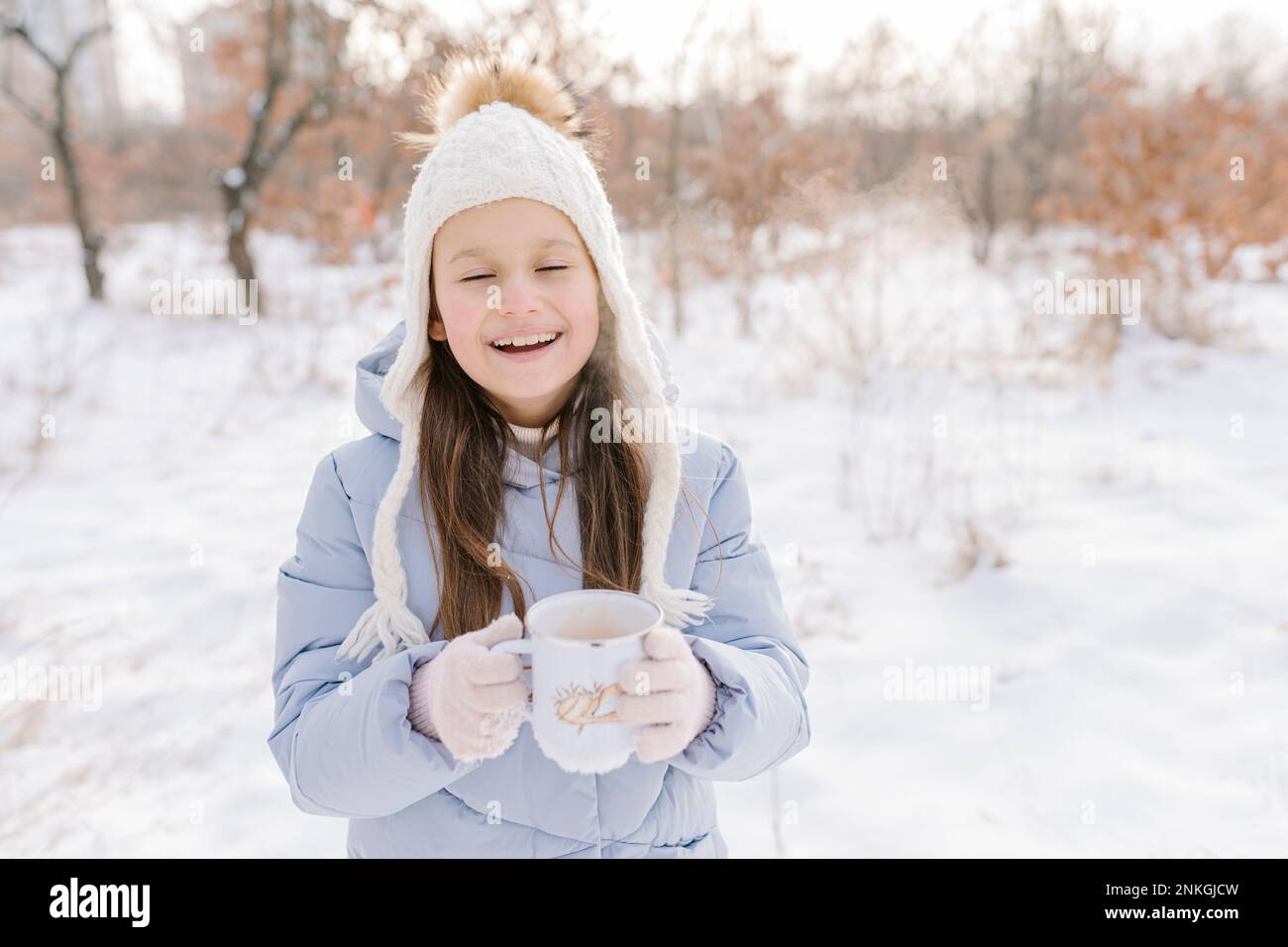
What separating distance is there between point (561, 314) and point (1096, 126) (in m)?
6.43

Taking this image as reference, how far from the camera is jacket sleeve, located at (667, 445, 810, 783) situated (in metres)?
1.03

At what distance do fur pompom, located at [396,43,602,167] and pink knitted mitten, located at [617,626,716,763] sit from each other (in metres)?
0.77

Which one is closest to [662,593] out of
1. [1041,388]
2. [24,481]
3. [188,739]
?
[188,739]

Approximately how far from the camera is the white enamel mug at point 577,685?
876 millimetres

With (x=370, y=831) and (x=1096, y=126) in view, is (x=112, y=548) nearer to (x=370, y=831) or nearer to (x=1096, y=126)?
(x=370, y=831)

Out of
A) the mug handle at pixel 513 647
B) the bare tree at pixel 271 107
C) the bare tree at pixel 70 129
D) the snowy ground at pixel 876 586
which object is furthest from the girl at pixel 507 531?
the bare tree at pixel 70 129

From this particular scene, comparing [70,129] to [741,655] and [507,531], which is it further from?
[741,655]

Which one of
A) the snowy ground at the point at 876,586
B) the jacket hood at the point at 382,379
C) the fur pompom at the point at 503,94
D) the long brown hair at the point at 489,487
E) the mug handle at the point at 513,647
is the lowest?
the snowy ground at the point at 876,586

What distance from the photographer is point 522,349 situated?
3.80 feet

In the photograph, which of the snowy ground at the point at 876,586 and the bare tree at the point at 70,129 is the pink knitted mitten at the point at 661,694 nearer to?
the snowy ground at the point at 876,586

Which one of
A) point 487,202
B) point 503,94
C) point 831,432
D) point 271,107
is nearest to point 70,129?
point 271,107

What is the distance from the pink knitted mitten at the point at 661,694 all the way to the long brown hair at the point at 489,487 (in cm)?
28

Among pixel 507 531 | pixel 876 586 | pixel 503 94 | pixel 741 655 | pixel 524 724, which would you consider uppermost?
pixel 503 94

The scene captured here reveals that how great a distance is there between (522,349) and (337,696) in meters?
0.48
